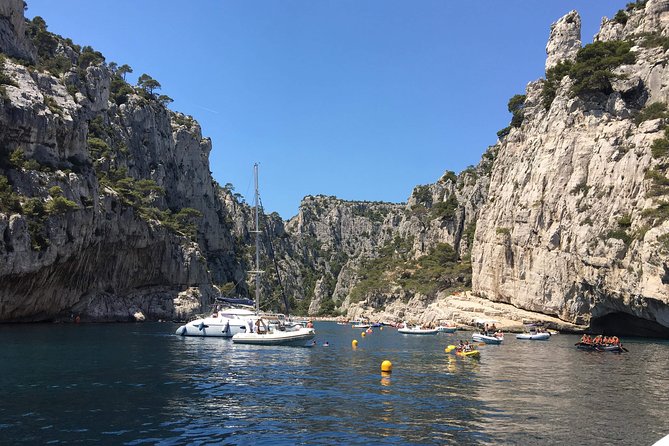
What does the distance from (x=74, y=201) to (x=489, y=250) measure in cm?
6913

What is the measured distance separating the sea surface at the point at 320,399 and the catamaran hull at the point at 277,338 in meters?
9.09

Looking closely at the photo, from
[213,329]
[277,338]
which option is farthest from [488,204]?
[277,338]

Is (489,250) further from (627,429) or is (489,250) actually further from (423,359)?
(627,429)

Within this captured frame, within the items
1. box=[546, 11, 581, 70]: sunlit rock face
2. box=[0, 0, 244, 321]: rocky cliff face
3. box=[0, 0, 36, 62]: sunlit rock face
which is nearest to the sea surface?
box=[0, 0, 244, 321]: rocky cliff face

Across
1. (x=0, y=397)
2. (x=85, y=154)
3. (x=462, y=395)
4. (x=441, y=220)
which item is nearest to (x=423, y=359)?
(x=462, y=395)

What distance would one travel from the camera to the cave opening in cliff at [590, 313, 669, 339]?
6594 cm

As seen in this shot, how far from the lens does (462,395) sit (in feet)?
81.4

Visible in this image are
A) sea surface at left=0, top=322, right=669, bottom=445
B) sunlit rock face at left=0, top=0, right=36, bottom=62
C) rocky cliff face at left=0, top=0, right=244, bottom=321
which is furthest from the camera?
sunlit rock face at left=0, top=0, right=36, bottom=62

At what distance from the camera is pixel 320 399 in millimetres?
23484

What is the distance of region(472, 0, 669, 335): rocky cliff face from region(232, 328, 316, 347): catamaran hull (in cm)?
3786

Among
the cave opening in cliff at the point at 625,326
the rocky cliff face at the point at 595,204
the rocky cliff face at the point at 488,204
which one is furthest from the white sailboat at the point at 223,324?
the cave opening in cliff at the point at 625,326

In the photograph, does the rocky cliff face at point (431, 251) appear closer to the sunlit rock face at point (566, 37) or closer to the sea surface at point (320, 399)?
the sunlit rock face at point (566, 37)

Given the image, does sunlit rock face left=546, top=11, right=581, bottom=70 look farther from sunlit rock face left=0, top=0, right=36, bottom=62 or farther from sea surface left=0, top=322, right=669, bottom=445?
sunlit rock face left=0, top=0, right=36, bottom=62

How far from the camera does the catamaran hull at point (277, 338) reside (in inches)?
1956
